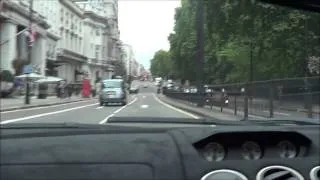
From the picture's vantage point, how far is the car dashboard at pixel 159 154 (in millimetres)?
2322

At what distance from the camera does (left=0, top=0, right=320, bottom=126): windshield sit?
20969 mm

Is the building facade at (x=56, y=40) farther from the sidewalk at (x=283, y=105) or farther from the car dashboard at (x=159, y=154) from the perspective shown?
the car dashboard at (x=159, y=154)

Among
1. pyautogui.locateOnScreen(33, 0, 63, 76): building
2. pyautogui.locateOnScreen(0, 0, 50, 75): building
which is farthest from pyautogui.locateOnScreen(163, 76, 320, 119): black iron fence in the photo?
pyautogui.locateOnScreen(33, 0, 63, 76): building

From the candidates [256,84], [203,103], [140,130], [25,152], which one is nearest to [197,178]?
[140,130]

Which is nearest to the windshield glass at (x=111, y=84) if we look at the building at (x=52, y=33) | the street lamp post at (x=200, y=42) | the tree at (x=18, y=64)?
the street lamp post at (x=200, y=42)

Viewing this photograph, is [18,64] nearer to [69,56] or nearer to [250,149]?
[69,56]

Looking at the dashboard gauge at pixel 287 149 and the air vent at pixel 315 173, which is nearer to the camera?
the air vent at pixel 315 173

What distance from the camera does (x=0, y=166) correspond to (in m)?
2.28

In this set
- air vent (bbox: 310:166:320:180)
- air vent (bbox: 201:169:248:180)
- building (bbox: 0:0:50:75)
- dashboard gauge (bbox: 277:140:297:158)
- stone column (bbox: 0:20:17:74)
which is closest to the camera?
air vent (bbox: 201:169:248:180)

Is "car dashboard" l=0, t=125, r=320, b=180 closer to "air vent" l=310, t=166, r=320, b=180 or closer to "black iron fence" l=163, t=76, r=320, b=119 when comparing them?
"air vent" l=310, t=166, r=320, b=180

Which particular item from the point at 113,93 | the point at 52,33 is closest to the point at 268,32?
the point at 113,93

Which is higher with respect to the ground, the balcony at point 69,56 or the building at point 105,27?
the balcony at point 69,56

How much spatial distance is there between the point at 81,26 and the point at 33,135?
7998 centimetres

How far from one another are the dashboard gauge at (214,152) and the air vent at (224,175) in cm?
12
